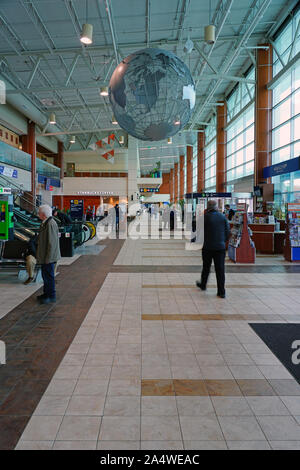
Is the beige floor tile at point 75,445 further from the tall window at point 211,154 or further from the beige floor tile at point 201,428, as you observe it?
the tall window at point 211,154

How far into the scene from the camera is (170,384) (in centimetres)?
283

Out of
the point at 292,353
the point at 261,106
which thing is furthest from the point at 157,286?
the point at 261,106

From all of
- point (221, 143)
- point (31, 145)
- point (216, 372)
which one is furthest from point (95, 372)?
point (221, 143)

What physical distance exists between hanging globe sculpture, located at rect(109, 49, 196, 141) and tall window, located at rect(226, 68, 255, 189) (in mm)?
17249

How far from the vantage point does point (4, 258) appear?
24.1 ft

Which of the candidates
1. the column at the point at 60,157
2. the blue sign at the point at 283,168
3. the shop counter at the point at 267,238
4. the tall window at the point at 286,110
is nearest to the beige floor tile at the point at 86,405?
the shop counter at the point at 267,238

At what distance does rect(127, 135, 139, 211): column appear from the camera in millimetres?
32156

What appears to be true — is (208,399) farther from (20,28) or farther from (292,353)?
(20,28)

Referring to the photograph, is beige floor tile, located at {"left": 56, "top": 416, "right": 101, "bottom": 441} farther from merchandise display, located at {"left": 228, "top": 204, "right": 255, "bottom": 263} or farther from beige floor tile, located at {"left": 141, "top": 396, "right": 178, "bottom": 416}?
merchandise display, located at {"left": 228, "top": 204, "right": 255, "bottom": 263}

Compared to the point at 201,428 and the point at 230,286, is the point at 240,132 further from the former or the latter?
the point at 201,428

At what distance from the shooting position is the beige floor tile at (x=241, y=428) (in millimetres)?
2146

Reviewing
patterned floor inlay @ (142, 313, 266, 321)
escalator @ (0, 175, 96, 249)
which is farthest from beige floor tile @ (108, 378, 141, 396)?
escalator @ (0, 175, 96, 249)

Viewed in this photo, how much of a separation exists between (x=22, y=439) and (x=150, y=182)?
116 ft

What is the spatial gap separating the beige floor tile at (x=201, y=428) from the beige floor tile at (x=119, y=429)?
12.7 inches
